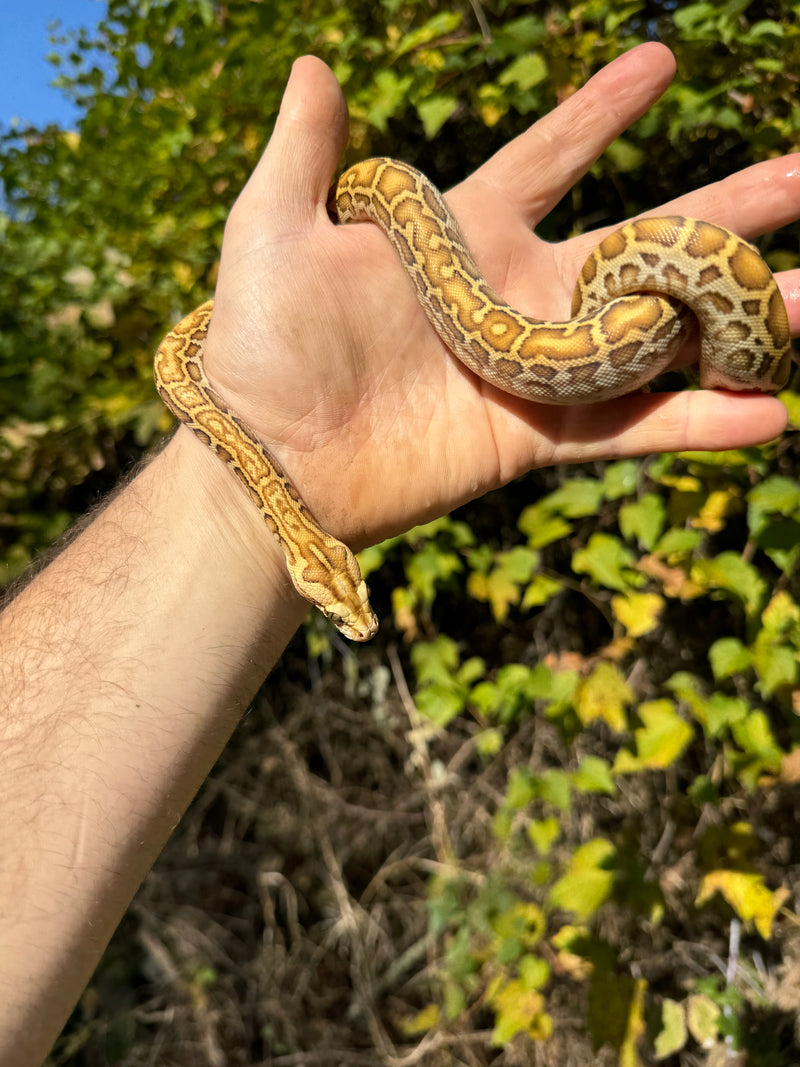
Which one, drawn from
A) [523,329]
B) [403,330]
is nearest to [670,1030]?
[523,329]

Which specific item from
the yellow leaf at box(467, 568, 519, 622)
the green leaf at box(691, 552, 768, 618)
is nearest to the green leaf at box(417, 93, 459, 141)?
the yellow leaf at box(467, 568, 519, 622)

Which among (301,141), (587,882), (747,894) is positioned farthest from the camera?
(587,882)

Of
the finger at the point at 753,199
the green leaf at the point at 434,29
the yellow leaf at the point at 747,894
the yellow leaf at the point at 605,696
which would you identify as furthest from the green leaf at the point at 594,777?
Result: the green leaf at the point at 434,29

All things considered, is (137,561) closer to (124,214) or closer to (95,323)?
(95,323)

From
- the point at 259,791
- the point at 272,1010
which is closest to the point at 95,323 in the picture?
the point at 259,791

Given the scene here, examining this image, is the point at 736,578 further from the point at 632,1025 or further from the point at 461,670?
the point at 632,1025

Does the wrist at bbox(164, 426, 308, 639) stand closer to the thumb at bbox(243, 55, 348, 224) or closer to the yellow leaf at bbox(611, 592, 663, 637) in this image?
the thumb at bbox(243, 55, 348, 224)

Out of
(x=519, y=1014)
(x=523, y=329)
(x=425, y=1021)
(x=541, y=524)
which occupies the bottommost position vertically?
(x=425, y=1021)
